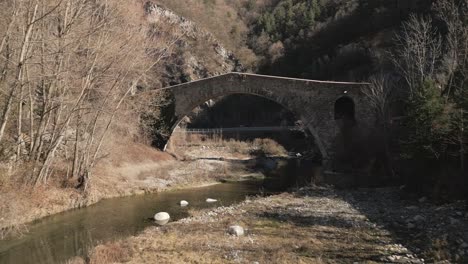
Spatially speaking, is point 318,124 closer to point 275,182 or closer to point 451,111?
point 275,182

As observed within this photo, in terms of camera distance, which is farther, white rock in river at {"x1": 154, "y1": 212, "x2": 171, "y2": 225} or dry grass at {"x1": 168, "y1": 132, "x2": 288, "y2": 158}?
dry grass at {"x1": 168, "y1": 132, "x2": 288, "y2": 158}

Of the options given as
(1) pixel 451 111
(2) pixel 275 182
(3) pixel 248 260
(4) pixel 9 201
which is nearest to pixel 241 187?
(2) pixel 275 182

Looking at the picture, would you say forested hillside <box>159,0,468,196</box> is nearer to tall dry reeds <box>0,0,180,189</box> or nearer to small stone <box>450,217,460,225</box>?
small stone <box>450,217,460,225</box>

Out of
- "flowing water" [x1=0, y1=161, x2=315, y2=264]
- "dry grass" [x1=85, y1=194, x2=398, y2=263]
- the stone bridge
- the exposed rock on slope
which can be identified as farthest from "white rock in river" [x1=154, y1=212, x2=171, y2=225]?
the exposed rock on slope

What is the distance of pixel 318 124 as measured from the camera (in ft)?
102

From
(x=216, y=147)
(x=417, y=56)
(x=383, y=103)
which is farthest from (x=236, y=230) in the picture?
(x=216, y=147)

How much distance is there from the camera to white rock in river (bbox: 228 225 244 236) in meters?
12.3

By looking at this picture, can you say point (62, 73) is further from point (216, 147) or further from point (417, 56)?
point (216, 147)

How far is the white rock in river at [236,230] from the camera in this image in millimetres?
12258

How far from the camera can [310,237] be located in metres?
12.0

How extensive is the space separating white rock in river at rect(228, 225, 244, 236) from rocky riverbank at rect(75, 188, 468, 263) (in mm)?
131

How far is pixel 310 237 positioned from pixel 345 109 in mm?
20335

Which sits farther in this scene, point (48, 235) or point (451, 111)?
point (451, 111)

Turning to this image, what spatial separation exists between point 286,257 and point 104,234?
6709 mm
